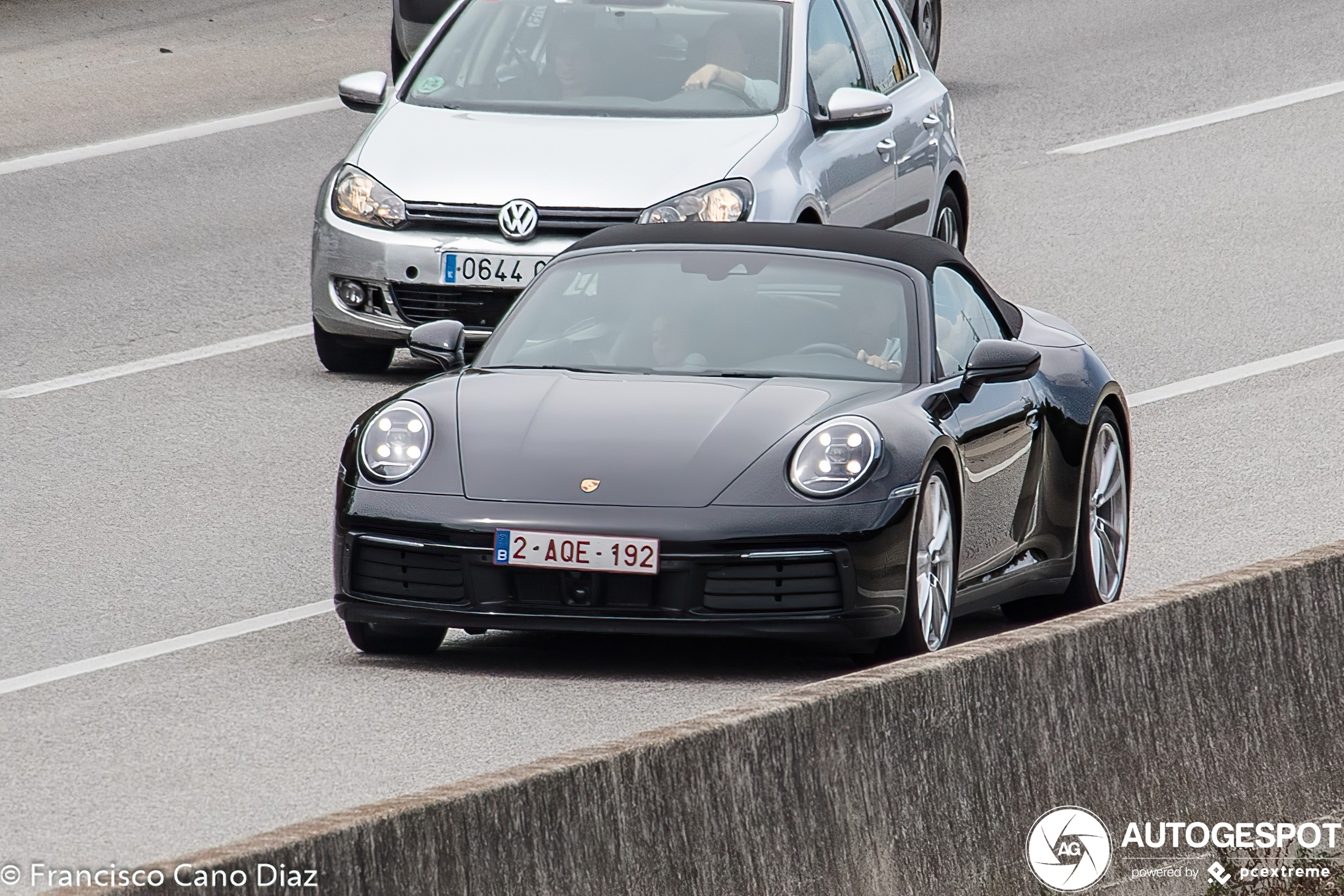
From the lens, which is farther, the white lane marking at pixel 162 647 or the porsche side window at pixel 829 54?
the porsche side window at pixel 829 54

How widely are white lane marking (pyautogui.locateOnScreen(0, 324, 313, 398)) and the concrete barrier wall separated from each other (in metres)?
7.69

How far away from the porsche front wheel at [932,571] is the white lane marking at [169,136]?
437 inches

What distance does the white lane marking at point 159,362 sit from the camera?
43.1 ft

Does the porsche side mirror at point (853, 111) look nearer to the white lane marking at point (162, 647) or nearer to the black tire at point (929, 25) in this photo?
the white lane marking at point (162, 647)

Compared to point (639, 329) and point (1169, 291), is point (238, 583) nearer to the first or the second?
point (639, 329)

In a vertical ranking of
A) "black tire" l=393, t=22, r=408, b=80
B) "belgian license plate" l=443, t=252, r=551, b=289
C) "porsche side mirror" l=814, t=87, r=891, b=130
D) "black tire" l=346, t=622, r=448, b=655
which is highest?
"porsche side mirror" l=814, t=87, r=891, b=130

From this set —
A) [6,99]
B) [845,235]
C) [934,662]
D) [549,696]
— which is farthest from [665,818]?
[6,99]

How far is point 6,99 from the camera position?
65.9 feet

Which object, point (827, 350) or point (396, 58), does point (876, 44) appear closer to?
point (827, 350)

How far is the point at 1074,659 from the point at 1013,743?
0.91 ft

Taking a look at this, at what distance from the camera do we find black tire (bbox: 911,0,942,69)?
819 inches

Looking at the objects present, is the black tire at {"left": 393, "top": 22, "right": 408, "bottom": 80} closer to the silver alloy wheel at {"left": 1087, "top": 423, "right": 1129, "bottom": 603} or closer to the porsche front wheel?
the silver alloy wheel at {"left": 1087, "top": 423, "right": 1129, "bottom": 603}

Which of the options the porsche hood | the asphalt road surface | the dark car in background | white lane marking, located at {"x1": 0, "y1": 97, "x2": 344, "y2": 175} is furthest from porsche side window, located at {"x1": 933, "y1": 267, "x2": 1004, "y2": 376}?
white lane marking, located at {"x1": 0, "y1": 97, "x2": 344, "y2": 175}

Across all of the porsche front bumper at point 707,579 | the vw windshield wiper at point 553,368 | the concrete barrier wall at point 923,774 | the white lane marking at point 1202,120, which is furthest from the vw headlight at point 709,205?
the white lane marking at point 1202,120
